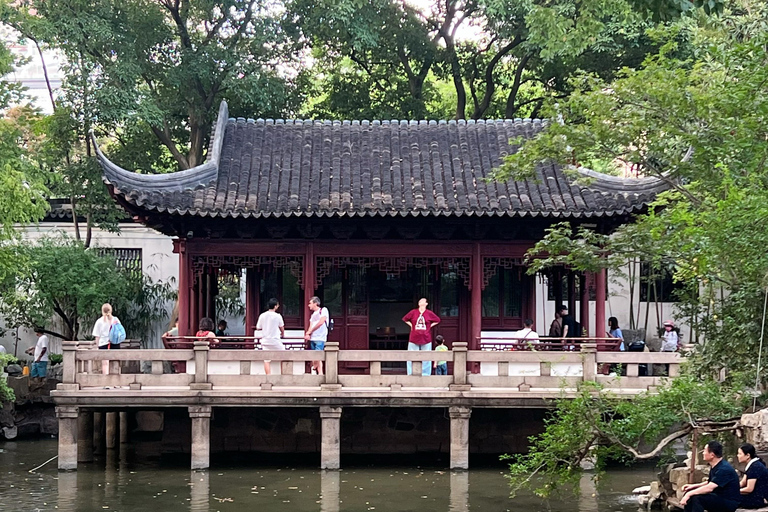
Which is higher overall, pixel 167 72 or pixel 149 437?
pixel 167 72

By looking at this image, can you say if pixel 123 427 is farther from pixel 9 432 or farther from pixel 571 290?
pixel 571 290

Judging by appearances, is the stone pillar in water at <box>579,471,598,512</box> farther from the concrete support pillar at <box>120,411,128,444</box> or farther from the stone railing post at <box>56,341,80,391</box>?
the concrete support pillar at <box>120,411,128,444</box>

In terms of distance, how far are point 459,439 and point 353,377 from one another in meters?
1.75

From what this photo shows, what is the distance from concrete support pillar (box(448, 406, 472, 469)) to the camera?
50.4ft

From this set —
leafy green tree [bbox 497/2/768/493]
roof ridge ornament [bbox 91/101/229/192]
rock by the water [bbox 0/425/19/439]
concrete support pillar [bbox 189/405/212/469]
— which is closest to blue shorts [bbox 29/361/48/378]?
rock by the water [bbox 0/425/19/439]

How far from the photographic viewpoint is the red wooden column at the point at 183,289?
1770cm

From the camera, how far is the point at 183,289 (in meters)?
17.8

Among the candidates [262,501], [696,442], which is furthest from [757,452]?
[262,501]

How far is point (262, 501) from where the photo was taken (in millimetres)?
13406

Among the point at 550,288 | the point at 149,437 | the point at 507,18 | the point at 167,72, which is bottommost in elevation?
the point at 149,437

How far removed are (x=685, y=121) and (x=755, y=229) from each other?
238 centimetres

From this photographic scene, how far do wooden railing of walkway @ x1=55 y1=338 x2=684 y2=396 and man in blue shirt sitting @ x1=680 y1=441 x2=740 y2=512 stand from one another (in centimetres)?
468

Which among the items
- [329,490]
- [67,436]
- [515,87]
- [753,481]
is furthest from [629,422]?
[515,87]

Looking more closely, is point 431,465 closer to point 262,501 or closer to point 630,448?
point 262,501
